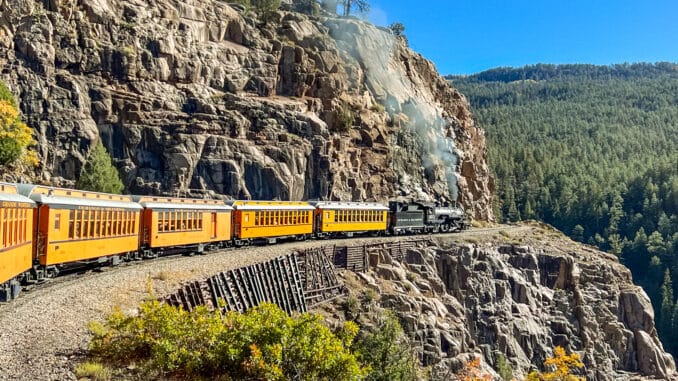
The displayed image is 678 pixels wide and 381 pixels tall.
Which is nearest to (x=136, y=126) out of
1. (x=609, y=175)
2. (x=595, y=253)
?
(x=595, y=253)

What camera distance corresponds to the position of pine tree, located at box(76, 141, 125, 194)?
4434cm

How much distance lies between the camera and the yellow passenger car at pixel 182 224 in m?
27.1

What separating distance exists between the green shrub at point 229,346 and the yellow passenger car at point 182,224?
14171 millimetres

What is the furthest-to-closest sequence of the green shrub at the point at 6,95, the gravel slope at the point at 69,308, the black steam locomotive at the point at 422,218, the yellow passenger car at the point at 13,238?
1. the black steam locomotive at the point at 422,218
2. the green shrub at the point at 6,95
3. the yellow passenger car at the point at 13,238
4. the gravel slope at the point at 69,308

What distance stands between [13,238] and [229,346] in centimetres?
784

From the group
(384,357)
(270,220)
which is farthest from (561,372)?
(270,220)

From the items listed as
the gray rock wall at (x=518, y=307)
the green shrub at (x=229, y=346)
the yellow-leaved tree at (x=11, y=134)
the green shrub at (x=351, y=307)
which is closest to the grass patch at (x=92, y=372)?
the green shrub at (x=229, y=346)

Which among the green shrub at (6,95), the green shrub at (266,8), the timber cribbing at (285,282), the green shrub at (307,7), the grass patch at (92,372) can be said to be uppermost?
the green shrub at (307,7)

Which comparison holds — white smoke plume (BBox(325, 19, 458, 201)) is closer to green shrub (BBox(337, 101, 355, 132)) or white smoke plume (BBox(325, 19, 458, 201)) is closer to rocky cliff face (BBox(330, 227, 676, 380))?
green shrub (BBox(337, 101, 355, 132))

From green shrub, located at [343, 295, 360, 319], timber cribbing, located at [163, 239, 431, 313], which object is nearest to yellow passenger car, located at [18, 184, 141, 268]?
timber cribbing, located at [163, 239, 431, 313]

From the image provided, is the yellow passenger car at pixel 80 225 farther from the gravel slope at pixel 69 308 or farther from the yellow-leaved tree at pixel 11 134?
the yellow-leaved tree at pixel 11 134

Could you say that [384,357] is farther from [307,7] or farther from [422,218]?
[307,7]

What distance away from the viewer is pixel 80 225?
21.1 metres

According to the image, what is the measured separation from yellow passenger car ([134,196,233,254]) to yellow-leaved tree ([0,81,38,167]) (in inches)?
698
